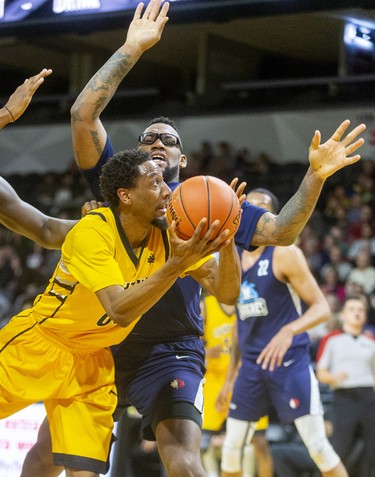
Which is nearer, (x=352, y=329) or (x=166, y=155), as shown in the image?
(x=166, y=155)

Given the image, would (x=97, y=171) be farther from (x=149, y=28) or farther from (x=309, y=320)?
(x=309, y=320)

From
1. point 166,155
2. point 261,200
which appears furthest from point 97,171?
point 261,200

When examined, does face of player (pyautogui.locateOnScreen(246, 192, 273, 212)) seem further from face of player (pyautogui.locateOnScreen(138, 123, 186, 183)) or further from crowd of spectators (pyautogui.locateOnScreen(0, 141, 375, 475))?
crowd of spectators (pyautogui.locateOnScreen(0, 141, 375, 475))

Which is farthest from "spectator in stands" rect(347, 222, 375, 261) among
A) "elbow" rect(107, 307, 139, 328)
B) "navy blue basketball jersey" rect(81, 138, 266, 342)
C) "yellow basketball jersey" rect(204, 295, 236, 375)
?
"elbow" rect(107, 307, 139, 328)

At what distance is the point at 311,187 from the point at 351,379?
3.85 m

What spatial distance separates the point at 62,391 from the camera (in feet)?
13.1

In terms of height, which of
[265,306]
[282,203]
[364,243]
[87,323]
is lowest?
[87,323]

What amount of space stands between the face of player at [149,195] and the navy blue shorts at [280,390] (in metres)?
2.57

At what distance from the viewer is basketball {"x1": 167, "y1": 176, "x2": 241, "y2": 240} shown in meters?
3.45

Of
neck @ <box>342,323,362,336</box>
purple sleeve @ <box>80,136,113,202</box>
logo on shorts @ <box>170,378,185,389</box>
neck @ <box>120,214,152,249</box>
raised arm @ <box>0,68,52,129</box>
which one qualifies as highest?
raised arm @ <box>0,68,52,129</box>

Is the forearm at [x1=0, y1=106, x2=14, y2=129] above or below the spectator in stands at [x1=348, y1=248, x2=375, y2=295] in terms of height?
above

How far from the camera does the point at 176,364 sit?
432 centimetres

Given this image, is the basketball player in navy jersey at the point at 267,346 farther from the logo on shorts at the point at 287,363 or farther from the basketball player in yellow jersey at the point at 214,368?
the basketball player in yellow jersey at the point at 214,368

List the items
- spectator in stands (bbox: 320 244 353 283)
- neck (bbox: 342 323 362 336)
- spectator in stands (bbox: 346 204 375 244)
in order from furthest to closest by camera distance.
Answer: spectator in stands (bbox: 346 204 375 244)
spectator in stands (bbox: 320 244 353 283)
neck (bbox: 342 323 362 336)
